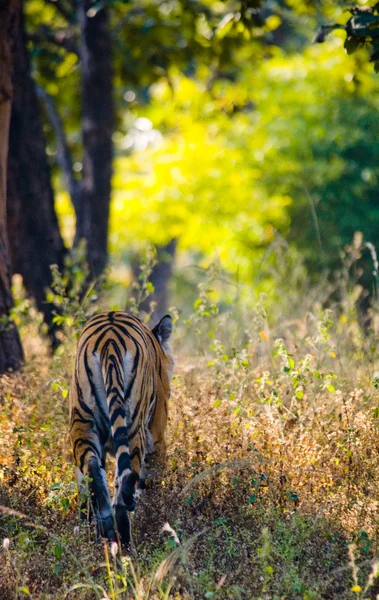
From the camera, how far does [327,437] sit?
18.0 ft

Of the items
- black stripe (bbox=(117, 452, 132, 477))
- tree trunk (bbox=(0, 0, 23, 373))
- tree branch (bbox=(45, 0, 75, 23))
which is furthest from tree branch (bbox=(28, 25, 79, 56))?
black stripe (bbox=(117, 452, 132, 477))

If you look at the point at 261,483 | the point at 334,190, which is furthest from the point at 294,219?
the point at 261,483

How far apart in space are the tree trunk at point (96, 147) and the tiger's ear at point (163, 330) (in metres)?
5.02

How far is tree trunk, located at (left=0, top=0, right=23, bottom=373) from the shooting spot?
24.2ft

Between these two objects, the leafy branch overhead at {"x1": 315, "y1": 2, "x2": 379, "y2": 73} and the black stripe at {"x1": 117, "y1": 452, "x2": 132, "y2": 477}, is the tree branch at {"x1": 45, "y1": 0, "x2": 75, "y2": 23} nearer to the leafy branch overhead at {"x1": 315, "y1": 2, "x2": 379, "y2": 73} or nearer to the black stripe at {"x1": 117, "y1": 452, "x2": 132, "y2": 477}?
the leafy branch overhead at {"x1": 315, "y1": 2, "x2": 379, "y2": 73}

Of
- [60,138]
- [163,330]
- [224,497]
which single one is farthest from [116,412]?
[60,138]

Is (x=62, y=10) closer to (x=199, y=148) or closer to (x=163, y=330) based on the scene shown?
(x=199, y=148)

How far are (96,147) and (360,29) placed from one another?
19.7 feet

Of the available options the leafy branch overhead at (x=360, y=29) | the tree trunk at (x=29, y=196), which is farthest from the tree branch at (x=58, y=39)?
the leafy branch overhead at (x=360, y=29)

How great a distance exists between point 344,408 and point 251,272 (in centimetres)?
1044

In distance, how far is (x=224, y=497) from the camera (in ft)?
17.2

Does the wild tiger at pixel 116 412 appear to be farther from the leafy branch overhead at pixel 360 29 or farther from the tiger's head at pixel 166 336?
the leafy branch overhead at pixel 360 29

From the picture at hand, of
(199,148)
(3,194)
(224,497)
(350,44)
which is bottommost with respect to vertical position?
(224,497)

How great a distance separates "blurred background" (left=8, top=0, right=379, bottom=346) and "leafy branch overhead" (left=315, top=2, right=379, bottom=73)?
3384mm
